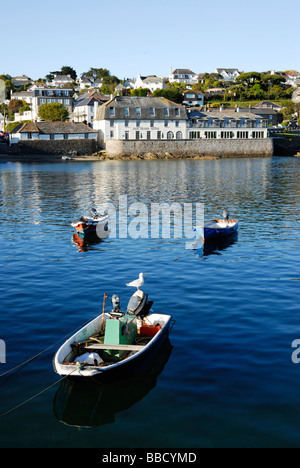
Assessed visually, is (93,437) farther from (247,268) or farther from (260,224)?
(260,224)

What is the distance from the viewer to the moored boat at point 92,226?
4012 cm

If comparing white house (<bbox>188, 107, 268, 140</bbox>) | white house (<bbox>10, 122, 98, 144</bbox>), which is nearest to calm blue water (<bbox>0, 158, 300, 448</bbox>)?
white house (<bbox>10, 122, 98, 144</bbox>)

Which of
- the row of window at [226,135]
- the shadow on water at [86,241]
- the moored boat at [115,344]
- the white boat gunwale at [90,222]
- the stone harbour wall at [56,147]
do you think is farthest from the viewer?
the row of window at [226,135]

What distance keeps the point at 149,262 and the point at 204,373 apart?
15.8m

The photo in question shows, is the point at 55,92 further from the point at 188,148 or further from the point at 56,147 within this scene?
the point at 188,148

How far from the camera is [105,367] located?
16062mm

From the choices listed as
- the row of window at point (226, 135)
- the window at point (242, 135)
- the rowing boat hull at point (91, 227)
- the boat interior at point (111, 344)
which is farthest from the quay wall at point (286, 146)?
the boat interior at point (111, 344)

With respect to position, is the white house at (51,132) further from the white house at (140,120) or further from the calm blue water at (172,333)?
the calm blue water at (172,333)

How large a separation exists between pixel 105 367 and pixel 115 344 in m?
1.92

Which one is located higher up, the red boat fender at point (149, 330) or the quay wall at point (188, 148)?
the quay wall at point (188, 148)

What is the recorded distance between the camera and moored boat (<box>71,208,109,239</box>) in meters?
40.1

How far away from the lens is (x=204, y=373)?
17.5m

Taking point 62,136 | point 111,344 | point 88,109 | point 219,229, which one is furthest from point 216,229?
point 88,109

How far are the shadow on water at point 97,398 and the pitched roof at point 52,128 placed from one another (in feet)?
398
